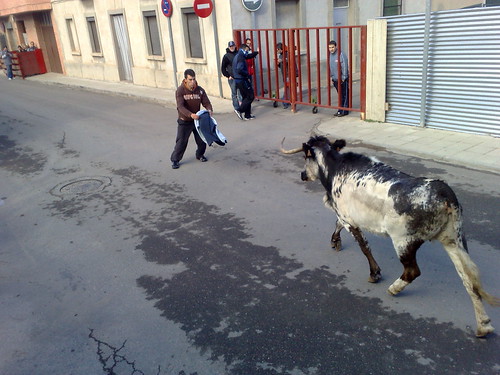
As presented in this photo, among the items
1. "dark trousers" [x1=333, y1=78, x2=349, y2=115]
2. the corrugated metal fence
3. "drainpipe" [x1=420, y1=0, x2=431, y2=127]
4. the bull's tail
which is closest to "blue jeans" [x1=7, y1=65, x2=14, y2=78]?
"dark trousers" [x1=333, y1=78, x2=349, y2=115]

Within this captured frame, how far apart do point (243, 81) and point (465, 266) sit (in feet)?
31.6

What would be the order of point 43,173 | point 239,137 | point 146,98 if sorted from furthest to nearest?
point 146,98
point 239,137
point 43,173

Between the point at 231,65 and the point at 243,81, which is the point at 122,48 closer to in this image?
the point at 231,65

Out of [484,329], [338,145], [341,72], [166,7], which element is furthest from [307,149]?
[166,7]

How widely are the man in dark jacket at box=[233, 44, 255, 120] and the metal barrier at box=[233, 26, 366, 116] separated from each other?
0.78 m

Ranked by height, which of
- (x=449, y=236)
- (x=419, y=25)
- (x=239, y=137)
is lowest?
(x=239, y=137)

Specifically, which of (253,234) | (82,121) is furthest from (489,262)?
(82,121)

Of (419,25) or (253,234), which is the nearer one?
(253,234)

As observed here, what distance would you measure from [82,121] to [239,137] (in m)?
5.79

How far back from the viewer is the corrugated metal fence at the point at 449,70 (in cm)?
897

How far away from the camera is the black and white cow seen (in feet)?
12.5

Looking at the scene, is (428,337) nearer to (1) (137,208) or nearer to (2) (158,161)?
(1) (137,208)

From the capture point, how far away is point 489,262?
5.00 m

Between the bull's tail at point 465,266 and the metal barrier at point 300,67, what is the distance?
765 cm
